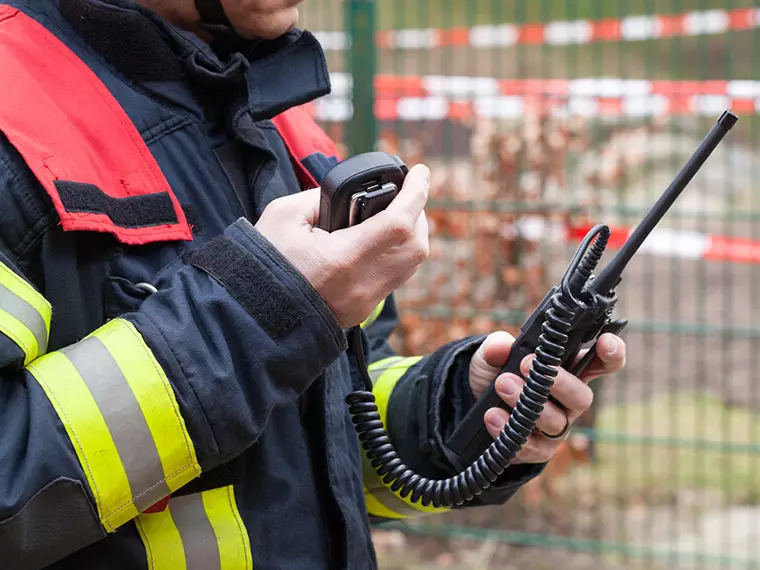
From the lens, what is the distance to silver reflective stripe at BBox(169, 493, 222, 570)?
1392 mm

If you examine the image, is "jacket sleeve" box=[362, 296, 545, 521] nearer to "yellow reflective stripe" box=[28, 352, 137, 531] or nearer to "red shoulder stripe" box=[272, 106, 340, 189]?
"red shoulder stripe" box=[272, 106, 340, 189]

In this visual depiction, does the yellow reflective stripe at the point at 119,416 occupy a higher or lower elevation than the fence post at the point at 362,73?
higher

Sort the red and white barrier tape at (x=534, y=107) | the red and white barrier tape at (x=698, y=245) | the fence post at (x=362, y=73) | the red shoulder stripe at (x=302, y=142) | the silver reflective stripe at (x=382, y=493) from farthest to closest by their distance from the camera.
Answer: the red and white barrier tape at (x=698, y=245) → the red and white barrier tape at (x=534, y=107) → the fence post at (x=362, y=73) → the silver reflective stripe at (x=382, y=493) → the red shoulder stripe at (x=302, y=142)

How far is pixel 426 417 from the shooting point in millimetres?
1852

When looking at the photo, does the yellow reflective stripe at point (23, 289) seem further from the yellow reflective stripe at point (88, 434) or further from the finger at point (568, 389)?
the finger at point (568, 389)

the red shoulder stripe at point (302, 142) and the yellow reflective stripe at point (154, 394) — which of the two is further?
the red shoulder stripe at point (302, 142)

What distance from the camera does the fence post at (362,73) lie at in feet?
12.9

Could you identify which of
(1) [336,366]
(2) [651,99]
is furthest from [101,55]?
(2) [651,99]

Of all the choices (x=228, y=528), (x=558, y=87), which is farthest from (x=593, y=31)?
(x=228, y=528)

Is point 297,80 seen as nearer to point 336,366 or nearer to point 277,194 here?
point 277,194

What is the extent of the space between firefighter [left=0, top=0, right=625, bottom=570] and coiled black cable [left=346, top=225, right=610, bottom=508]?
70mm

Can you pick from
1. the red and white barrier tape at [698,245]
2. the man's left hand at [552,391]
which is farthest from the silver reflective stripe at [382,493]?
the red and white barrier tape at [698,245]

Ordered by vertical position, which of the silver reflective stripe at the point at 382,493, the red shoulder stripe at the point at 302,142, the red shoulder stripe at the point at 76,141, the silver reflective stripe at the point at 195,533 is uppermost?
the red shoulder stripe at the point at 76,141

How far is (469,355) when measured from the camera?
1.88 metres
